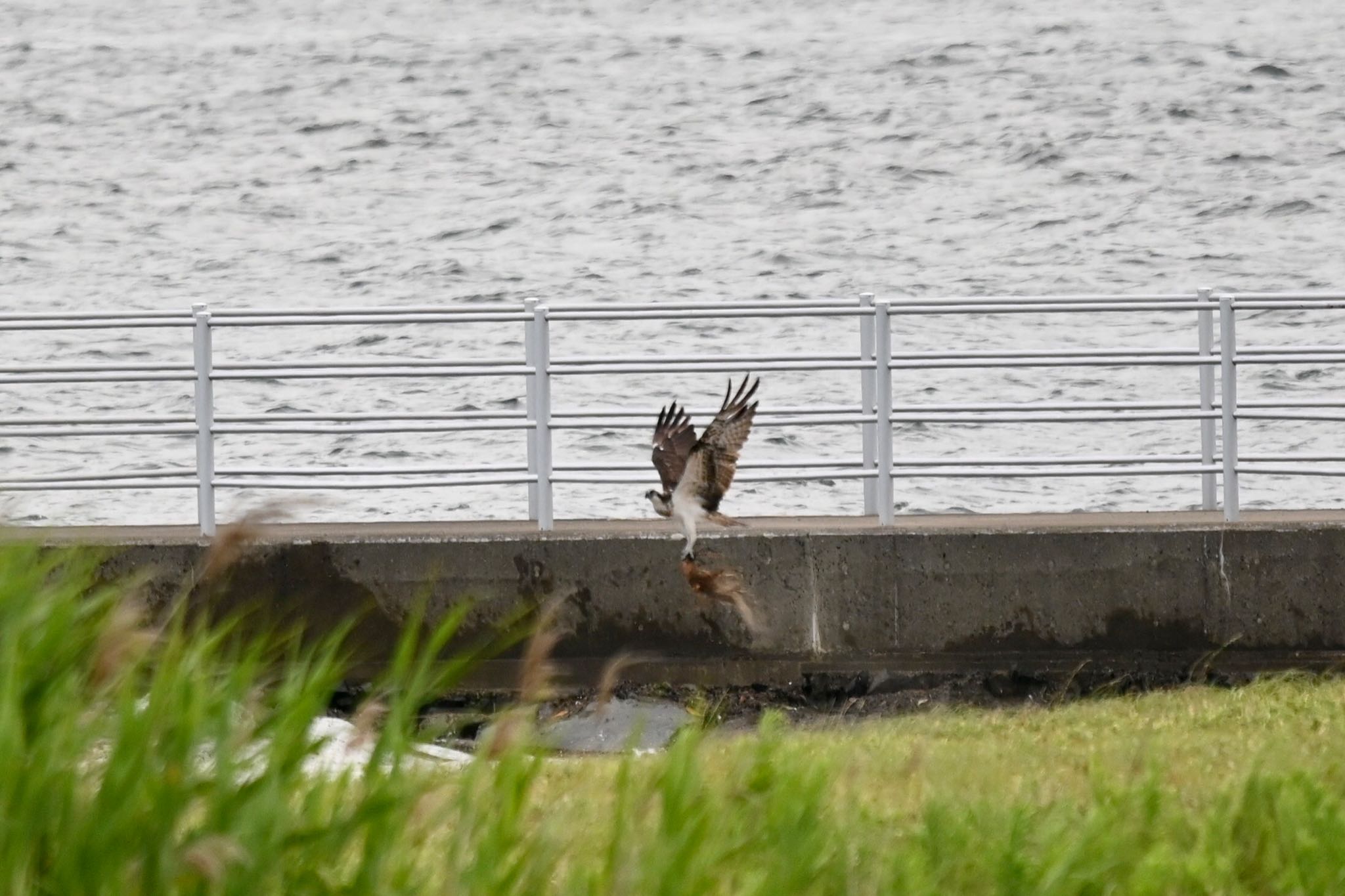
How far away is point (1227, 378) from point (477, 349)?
2107cm

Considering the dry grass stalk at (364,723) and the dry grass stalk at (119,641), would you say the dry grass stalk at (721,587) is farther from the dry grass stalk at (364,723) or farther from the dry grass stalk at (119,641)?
the dry grass stalk at (119,641)

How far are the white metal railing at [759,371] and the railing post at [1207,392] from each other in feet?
0.04

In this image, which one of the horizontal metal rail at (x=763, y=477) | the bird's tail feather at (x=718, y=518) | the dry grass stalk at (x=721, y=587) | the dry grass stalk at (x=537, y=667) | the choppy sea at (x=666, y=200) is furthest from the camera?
the choppy sea at (x=666, y=200)

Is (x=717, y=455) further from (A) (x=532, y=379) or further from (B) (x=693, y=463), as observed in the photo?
(A) (x=532, y=379)

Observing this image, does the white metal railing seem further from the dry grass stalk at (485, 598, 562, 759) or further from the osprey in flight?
the dry grass stalk at (485, 598, 562, 759)

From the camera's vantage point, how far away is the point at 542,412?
10.3 m

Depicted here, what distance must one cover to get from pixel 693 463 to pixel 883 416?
281 cm

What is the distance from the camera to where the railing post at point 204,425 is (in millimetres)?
10414

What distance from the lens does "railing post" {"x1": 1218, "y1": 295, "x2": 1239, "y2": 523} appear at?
33.6 feet

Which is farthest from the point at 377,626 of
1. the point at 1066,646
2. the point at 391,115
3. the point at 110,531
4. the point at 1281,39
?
the point at 1281,39

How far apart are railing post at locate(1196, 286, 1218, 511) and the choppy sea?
11.1 meters

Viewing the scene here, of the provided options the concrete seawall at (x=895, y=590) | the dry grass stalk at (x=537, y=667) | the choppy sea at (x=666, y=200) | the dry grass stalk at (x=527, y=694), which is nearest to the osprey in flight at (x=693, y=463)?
the concrete seawall at (x=895, y=590)

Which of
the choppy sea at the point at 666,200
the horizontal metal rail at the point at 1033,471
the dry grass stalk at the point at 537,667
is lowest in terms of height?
the dry grass stalk at the point at 537,667

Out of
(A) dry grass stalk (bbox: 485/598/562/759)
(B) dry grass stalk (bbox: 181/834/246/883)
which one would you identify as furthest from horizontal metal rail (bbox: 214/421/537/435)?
(B) dry grass stalk (bbox: 181/834/246/883)
